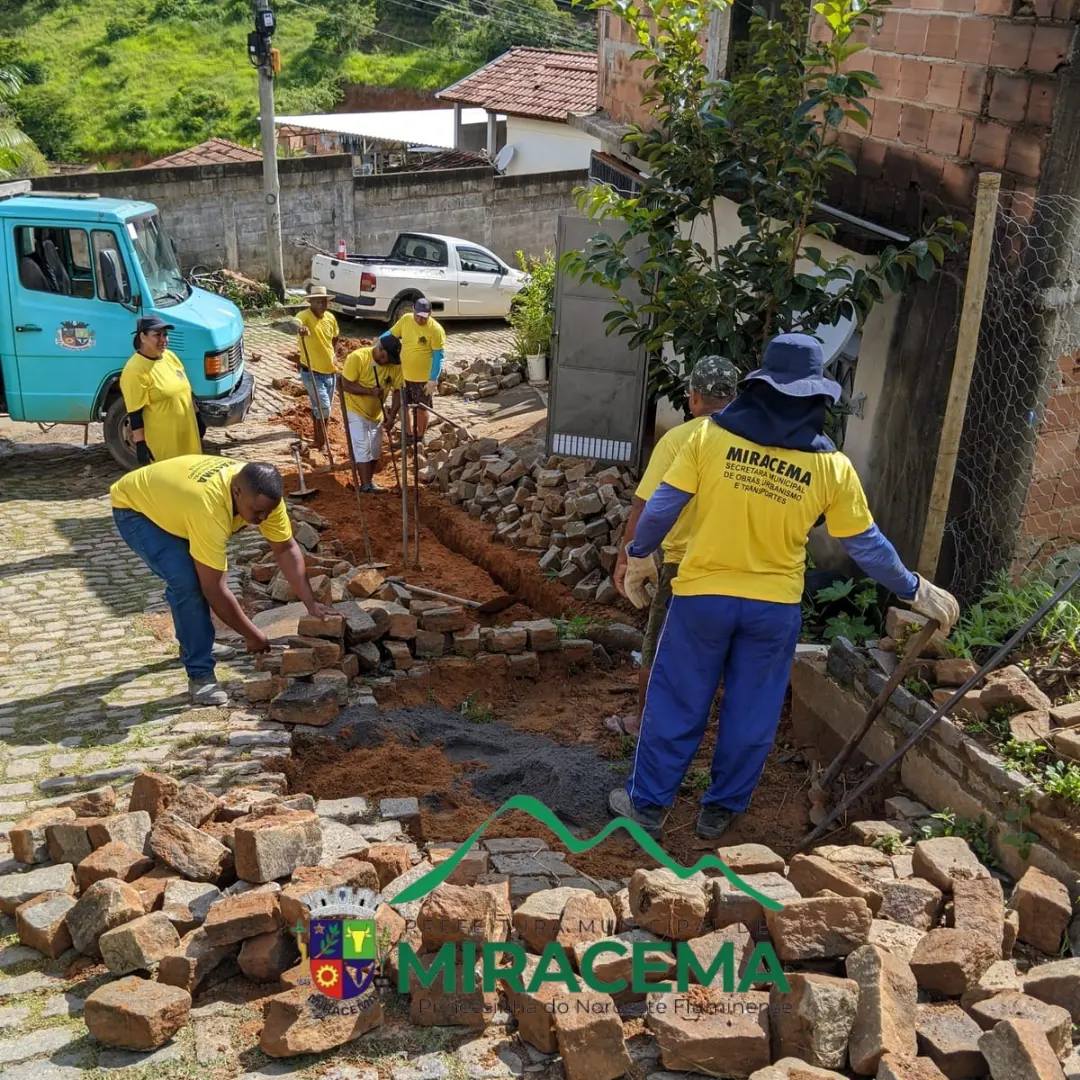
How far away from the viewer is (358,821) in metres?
4.94

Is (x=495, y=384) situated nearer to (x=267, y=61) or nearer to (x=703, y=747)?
(x=267, y=61)

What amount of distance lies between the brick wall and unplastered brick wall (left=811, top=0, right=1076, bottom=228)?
1303cm

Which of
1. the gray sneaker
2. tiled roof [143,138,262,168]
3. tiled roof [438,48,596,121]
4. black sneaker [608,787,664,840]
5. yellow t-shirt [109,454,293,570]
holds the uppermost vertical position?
tiled roof [438,48,596,121]

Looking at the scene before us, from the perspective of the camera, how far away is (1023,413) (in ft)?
18.3

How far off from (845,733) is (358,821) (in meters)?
2.38

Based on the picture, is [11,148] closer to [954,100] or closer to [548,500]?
[548,500]

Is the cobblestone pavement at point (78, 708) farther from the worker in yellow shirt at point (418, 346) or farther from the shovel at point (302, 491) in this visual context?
the worker in yellow shirt at point (418, 346)

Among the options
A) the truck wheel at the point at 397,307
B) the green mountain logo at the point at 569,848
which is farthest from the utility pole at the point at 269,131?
the green mountain logo at the point at 569,848

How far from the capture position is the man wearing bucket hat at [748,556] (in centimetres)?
453

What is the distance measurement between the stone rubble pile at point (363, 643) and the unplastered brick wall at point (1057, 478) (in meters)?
2.47

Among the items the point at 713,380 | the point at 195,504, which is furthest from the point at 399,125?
the point at 713,380

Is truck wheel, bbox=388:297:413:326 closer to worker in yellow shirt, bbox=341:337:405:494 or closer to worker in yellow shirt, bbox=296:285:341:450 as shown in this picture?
worker in yellow shirt, bbox=296:285:341:450

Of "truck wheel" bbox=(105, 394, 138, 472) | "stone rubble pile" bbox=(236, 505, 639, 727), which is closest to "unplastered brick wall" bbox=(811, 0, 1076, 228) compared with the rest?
"stone rubble pile" bbox=(236, 505, 639, 727)

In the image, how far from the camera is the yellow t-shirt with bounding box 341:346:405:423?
9.93m
